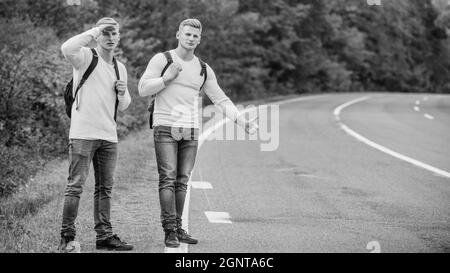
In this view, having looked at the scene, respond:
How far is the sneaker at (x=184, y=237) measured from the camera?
6.76 meters

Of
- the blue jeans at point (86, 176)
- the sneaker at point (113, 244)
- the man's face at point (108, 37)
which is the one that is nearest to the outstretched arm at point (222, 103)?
the man's face at point (108, 37)

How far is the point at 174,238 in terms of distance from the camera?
6.53 meters

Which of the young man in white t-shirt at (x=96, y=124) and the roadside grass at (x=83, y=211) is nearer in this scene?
the young man in white t-shirt at (x=96, y=124)

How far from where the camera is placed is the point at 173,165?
666cm

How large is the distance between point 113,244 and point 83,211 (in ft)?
6.22

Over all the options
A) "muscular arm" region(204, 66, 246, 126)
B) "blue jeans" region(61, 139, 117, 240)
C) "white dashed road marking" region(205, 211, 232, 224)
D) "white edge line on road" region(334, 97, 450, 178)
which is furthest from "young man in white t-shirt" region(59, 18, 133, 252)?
"white edge line on road" region(334, 97, 450, 178)

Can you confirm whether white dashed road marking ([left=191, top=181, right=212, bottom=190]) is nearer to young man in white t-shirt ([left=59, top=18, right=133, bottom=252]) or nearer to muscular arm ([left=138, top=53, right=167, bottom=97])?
young man in white t-shirt ([left=59, top=18, right=133, bottom=252])

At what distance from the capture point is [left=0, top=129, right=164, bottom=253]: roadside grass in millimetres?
6566

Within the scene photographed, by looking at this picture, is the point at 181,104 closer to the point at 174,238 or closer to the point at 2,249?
the point at 174,238

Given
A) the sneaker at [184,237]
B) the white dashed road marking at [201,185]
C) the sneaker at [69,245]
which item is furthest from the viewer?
the white dashed road marking at [201,185]

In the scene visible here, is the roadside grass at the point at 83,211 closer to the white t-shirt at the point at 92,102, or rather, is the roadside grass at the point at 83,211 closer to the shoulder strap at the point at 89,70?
the white t-shirt at the point at 92,102

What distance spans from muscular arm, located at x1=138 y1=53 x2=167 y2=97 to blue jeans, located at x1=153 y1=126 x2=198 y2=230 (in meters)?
0.37

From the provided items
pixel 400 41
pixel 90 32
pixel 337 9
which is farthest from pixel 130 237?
pixel 400 41
